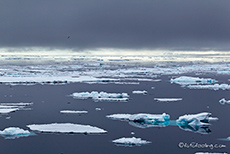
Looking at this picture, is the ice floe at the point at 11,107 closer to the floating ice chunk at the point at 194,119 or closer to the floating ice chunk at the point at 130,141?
the floating ice chunk at the point at 130,141

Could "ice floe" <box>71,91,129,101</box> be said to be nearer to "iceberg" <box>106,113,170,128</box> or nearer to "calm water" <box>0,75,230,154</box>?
"calm water" <box>0,75,230,154</box>

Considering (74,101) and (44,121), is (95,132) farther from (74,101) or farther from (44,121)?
(74,101)

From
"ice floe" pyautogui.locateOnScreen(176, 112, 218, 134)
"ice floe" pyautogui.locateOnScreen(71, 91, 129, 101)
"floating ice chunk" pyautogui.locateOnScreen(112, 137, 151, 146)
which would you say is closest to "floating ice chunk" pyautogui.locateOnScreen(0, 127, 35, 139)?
"floating ice chunk" pyautogui.locateOnScreen(112, 137, 151, 146)

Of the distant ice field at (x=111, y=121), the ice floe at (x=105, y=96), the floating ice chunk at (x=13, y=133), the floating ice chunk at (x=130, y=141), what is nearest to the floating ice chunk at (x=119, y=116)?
the distant ice field at (x=111, y=121)

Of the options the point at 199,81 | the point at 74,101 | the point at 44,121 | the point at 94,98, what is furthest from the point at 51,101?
the point at 199,81

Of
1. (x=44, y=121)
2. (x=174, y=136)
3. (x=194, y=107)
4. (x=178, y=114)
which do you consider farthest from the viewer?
(x=194, y=107)
